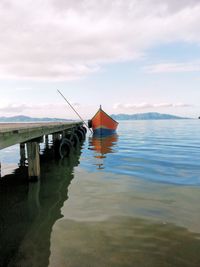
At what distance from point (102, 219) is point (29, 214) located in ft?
6.72

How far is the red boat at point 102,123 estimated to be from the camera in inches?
1448

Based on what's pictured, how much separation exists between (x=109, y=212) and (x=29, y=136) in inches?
163

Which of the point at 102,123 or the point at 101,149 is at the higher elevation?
the point at 102,123

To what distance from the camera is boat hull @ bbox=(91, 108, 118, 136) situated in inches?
1450

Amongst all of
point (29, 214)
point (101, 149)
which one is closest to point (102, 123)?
point (101, 149)

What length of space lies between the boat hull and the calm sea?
998 inches

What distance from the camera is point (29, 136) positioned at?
29.8ft

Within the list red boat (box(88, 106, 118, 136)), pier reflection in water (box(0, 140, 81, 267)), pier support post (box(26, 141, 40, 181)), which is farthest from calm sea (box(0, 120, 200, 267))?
red boat (box(88, 106, 118, 136))

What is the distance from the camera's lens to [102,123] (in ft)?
123

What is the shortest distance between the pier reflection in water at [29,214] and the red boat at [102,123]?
24851mm

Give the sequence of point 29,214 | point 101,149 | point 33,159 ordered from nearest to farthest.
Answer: point 29,214, point 33,159, point 101,149

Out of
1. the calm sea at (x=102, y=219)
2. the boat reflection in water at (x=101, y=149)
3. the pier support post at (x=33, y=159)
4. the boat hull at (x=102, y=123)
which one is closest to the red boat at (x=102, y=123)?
the boat hull at (x=102, y=123)

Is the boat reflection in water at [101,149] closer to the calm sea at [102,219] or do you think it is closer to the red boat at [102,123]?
the calm sea at [102,219]

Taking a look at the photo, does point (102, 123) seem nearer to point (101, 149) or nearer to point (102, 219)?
point (101, 149)
